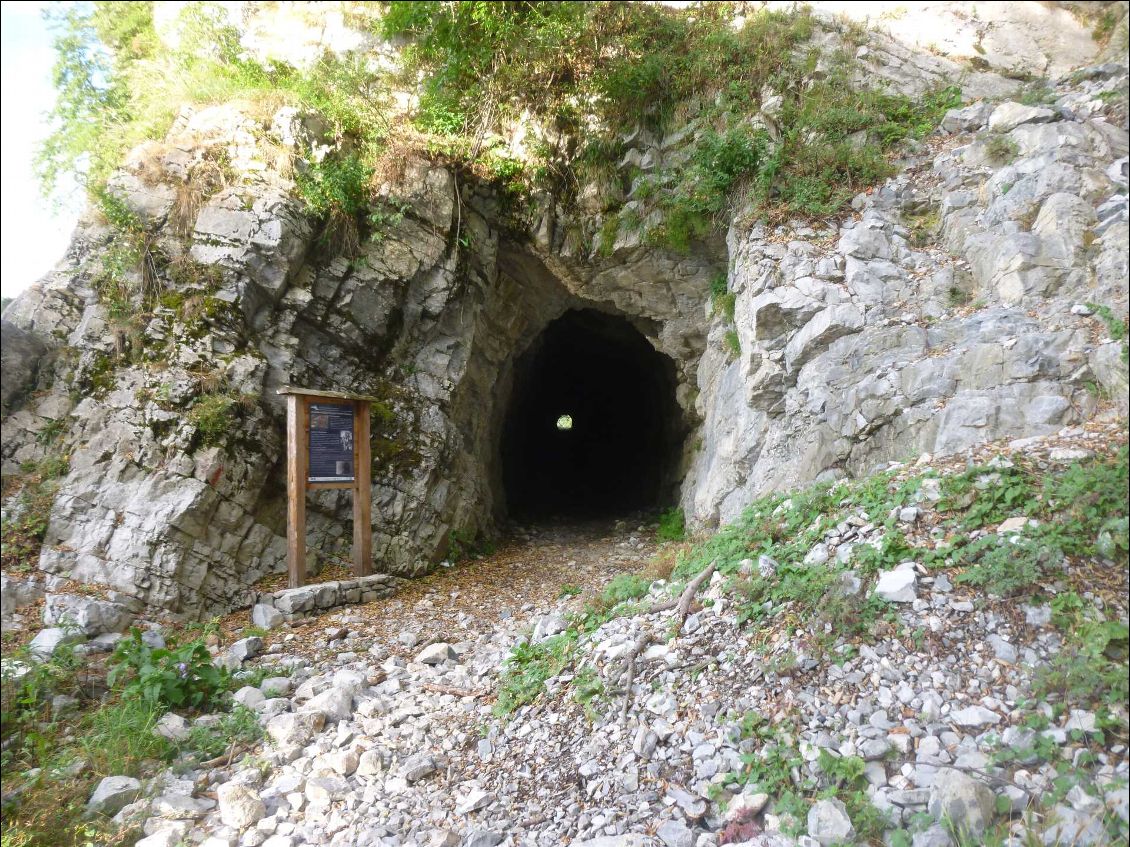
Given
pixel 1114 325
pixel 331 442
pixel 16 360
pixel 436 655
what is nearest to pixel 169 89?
pixel 16 360

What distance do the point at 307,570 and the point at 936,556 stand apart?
6.29 m

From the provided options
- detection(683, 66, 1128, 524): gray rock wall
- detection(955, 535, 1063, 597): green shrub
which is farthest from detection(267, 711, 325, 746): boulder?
detection(683, 66, 1128, 524): gray rock wall

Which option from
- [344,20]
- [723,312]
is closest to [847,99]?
[723,312]

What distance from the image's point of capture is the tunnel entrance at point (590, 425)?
42.2ft

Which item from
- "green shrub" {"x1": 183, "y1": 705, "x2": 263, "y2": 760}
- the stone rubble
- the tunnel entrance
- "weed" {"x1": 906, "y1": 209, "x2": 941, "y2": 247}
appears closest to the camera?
the stone rubble

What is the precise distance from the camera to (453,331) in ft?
28.5

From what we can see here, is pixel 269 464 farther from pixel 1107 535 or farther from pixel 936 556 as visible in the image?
pixel 1107 535

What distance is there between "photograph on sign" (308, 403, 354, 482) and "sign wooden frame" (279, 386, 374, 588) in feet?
0.15

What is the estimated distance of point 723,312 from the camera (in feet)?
25.3

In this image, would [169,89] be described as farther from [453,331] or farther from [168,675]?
[168,675]

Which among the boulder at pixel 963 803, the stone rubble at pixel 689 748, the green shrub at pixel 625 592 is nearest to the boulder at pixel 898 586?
the stone rubble at pixel 689 748

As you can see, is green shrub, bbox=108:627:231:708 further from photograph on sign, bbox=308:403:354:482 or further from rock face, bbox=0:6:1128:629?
photograph on sign, bbox=308:403:354:482

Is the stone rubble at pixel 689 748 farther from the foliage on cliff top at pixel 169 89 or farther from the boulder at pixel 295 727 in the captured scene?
the foliage on cliff top at pixel 169 89

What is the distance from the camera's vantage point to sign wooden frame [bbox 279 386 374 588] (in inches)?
248
